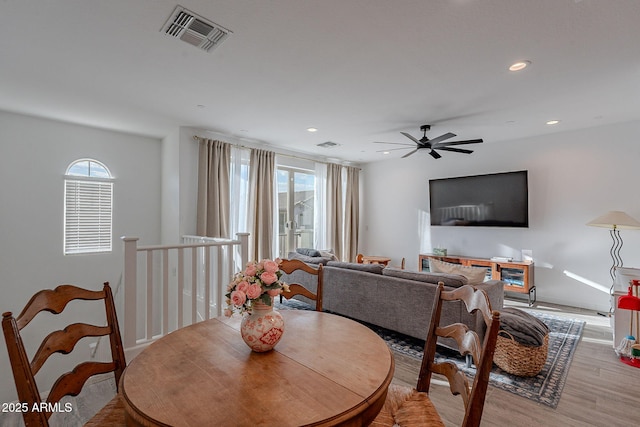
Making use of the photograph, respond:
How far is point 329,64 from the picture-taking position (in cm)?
264

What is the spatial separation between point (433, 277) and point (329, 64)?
7.23 ft

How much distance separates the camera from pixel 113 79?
2916 millimetres

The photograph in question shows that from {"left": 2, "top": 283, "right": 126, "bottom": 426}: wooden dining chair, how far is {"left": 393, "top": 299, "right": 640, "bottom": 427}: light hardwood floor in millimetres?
2034

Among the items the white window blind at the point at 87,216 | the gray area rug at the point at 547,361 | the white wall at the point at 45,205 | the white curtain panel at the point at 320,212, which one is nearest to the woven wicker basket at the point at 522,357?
the gray area rug at the point at 547,361

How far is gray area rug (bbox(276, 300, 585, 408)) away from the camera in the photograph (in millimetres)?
2402

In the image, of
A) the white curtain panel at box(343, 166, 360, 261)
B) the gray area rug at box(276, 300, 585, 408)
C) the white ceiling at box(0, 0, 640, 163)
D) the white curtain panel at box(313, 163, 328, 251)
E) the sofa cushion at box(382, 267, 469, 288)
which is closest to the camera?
the white ceiling at box(0, 0, 640, 163)

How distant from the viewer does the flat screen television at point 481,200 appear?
16.7 ft

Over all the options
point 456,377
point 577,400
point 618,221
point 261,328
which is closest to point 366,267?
point 577,400

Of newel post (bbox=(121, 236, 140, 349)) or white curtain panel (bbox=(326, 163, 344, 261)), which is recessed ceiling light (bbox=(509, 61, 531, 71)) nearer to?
newel post (bbox=(121, 236, 140, 349))

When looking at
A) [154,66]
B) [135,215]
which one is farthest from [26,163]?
[154,66]

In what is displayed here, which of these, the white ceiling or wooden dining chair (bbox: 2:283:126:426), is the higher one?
the white ceiling

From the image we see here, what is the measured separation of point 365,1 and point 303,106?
1.86 meters

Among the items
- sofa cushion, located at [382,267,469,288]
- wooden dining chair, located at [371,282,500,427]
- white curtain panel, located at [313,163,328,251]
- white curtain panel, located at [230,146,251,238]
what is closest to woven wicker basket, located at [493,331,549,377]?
sofa cushion, located at [382,267,469,288]

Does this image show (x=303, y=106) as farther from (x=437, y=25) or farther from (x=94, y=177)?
(x=94, y=177)
